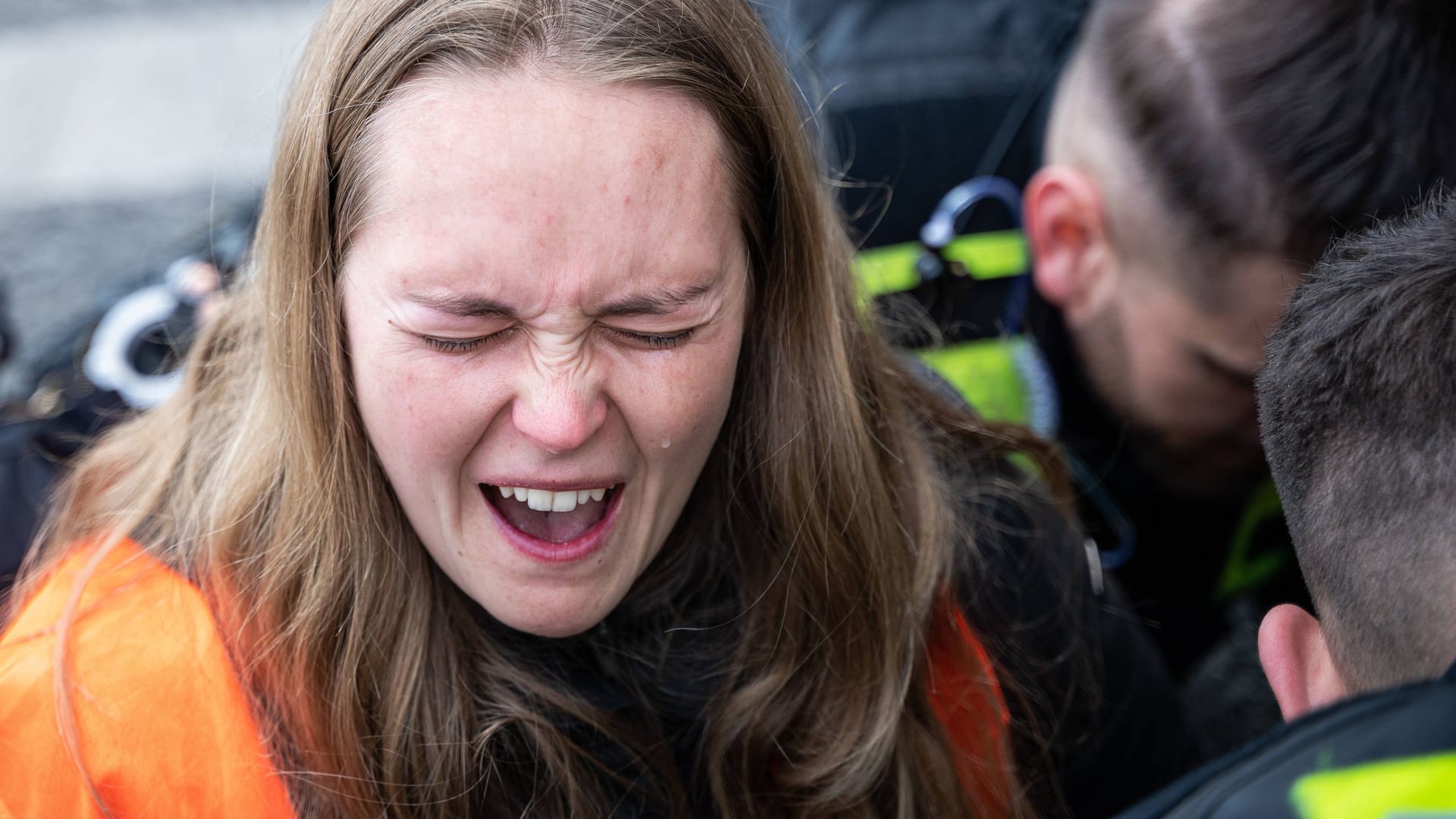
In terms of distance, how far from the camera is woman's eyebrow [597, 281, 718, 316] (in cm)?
123

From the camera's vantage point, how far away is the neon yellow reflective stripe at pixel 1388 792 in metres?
0.67

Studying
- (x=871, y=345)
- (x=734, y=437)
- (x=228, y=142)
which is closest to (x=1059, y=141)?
(x=871, y=345)

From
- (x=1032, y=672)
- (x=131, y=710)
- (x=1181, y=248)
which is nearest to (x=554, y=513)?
(x=131, y=710)

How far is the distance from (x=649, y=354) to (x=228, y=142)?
9.69 feet

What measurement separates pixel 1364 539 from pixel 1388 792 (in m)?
0.34

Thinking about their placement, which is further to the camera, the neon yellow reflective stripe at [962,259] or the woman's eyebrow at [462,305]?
the neon yellow reflective stripe at [962,259]

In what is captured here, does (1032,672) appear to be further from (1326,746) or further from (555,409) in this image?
(1326,746)

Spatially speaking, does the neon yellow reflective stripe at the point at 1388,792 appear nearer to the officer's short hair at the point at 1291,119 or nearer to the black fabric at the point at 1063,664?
the black fabric at the point at 1063,664

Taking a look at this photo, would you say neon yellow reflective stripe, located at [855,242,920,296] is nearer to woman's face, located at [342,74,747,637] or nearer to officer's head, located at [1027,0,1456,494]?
officer's head, located at [1027,0,1456,494]

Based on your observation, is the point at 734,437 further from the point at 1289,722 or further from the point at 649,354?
the point at 1289,722

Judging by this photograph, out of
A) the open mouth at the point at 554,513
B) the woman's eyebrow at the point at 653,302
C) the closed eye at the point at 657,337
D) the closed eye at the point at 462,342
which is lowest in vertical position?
the open mouth at the point at 554,513

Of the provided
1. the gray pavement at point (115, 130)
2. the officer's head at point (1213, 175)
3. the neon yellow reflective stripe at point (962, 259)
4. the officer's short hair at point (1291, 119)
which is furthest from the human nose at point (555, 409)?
the gray pavement at point (115, 130)

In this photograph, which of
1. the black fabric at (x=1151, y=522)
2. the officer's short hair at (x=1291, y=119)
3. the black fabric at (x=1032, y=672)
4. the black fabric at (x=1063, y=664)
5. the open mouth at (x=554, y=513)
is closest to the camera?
the open mouth at (x=554, y=513)

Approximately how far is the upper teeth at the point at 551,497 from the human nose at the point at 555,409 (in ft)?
0.34
